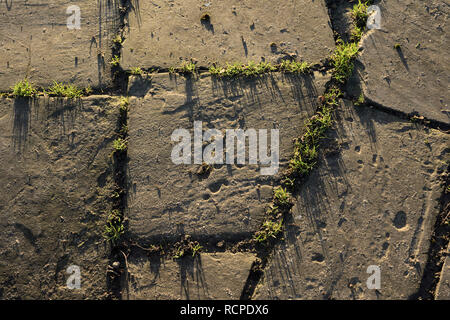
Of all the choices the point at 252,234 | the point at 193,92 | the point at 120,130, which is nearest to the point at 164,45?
the point at 193,92

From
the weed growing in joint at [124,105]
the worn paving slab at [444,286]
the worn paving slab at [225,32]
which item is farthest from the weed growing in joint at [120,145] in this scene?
the worn paving slab at [444,286]

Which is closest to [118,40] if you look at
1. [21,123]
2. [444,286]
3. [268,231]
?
[21,123]

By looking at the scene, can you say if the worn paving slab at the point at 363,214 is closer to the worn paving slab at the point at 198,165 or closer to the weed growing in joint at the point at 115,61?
the worn paving slab at the point at 198,165

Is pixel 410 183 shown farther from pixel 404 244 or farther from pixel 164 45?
pixel 164 45

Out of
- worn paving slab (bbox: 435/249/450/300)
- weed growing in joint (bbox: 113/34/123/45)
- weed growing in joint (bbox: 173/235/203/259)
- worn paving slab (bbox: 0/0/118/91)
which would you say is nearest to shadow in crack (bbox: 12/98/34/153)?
worn paving slab (bbox: 0/0/118/91)

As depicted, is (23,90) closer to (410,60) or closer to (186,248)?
(186,248)

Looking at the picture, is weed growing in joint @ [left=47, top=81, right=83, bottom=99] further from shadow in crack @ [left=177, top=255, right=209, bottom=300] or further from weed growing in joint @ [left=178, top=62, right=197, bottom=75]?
shadow in crack @ [left=177, top=255, right=209, bottom=300]
